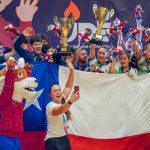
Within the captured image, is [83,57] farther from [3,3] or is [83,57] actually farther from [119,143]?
[3,3]

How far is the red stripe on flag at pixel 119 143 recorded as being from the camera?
6.27 metres

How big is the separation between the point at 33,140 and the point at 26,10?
345 cm

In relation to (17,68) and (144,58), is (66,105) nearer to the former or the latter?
(17,68)

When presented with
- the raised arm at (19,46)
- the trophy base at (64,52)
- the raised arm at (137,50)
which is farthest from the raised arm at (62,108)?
the raised arm at (137,50)

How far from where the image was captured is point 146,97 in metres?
6.51

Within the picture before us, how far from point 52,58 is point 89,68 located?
0.66 m

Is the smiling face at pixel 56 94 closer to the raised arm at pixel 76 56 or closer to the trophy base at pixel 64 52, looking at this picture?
the trophy base at pixel 64 52

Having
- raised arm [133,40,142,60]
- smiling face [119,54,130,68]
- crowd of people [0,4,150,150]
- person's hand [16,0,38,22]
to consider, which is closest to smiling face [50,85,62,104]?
crowd of people [0,4,150,150]

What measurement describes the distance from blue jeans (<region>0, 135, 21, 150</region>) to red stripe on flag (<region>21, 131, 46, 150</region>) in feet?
2.19

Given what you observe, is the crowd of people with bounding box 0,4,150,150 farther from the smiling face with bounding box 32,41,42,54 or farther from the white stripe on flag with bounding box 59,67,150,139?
the white stripe on flag with bounding box 59,67,150,139

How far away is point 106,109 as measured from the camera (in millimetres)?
6438

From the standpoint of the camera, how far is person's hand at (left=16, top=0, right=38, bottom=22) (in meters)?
8.73

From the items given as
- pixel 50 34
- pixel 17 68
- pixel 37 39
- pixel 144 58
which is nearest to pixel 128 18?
pixel 50 34

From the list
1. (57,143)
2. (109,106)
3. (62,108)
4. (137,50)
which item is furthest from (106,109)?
(62,108)
